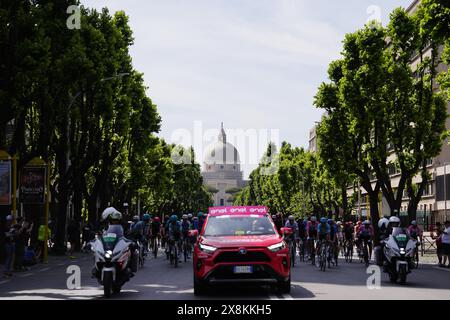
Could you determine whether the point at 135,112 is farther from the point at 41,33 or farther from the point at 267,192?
the point at 267,192

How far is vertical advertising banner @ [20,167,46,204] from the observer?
28.3 metres

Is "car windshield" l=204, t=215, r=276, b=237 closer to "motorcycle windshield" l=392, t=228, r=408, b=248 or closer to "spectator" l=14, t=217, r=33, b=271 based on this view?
"motorcycle windshield" l=392, t=228, r=408, b=248

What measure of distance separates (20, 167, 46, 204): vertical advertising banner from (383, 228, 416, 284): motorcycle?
1403 centimetres

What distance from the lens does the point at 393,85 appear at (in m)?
39.0

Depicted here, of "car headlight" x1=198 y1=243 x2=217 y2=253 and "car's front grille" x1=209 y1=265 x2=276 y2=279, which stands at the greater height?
"car headlight" x1=198 y1=243 x2=217 y2=253

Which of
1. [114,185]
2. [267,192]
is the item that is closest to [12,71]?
[114,185]

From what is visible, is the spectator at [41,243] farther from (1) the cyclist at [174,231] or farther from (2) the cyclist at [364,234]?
(2) the cyclist at [364,234]

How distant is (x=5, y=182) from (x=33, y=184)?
3256 millimetres

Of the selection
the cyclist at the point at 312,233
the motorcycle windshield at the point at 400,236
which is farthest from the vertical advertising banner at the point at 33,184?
the motorcycle windshield at the point at 400,236

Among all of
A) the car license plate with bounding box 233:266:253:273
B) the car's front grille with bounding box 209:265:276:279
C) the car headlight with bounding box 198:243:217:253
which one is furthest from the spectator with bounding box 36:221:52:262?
the car license plate with bounding box 233:266:253:273

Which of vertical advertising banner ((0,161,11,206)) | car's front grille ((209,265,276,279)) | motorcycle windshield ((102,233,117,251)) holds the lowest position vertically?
car's front grille ((209,265,276,279))

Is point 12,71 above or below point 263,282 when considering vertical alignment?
above
